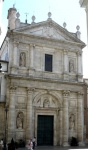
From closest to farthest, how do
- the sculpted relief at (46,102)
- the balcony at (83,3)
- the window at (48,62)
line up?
the balcony at (83,3) → the sculpted relief at (46,102) → the window at (48,62)

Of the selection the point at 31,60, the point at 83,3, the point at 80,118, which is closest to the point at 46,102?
the point at 80,118

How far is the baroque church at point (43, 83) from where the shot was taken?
92.9ft

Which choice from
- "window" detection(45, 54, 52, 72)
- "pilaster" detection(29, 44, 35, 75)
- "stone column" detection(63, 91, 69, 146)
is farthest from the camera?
"window" detection(45, 54, 52, 72)

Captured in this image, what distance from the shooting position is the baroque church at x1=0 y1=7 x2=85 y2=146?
92.9 ft

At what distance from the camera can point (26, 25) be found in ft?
103

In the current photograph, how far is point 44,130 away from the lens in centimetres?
2942

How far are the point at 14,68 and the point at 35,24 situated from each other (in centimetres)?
627

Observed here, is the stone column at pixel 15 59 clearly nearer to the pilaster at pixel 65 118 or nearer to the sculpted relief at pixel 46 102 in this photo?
the sculpted relief at pixel 46 102

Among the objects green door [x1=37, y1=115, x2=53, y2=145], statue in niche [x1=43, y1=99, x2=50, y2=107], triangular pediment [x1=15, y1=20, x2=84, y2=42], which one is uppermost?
triangular pediment [x1=15, y1=20, x2=84, y2=42]

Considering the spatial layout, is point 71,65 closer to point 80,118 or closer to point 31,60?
point 31,60

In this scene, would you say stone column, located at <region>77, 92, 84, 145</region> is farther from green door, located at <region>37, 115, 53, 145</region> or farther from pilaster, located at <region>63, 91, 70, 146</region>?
green door, located at <region>37, 115, 53, 145</region>

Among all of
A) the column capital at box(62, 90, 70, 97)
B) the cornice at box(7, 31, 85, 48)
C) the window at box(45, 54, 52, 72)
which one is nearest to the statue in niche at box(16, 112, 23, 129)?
the column capital at box(62, 90, 70, 97)

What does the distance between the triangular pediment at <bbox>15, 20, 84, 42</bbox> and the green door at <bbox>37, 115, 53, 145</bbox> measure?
32.7 feet

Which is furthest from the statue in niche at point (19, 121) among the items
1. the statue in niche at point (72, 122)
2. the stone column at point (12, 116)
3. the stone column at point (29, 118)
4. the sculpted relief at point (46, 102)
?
the statue in niche at point (72, 122)
